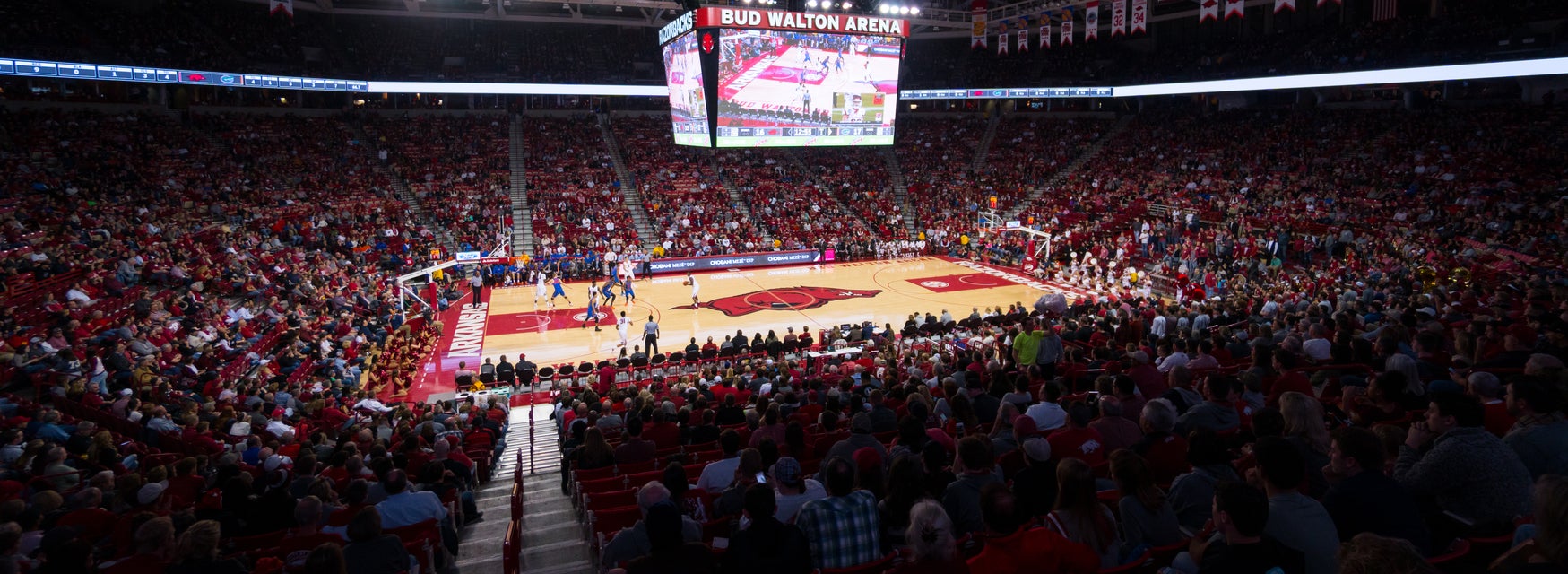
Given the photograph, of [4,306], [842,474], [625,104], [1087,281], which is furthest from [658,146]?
[842,474]

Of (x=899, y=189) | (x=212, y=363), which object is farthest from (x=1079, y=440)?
(x=899, y=189)

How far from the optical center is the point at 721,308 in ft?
90.8

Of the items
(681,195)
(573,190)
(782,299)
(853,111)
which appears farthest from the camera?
(681,195)

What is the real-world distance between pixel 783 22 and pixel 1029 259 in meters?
15.0

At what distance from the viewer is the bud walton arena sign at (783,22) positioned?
25.9 meters

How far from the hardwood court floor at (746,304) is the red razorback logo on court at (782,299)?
0.03m

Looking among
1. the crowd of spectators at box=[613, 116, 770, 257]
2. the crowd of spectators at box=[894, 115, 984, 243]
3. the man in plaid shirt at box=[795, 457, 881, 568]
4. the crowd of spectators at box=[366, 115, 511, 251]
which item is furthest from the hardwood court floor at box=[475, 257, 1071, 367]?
the man in plaid shirt at box=[795, 457, 881, 568]

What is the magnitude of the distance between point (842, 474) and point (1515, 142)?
36.0 m

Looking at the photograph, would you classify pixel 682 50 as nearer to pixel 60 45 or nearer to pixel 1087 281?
pixel 1087 281

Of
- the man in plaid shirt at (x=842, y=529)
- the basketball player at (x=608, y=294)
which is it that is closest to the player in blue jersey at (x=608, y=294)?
the basketball player at (x=608, y=294)

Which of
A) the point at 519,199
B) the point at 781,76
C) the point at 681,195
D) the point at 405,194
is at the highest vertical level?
the point at 781,76

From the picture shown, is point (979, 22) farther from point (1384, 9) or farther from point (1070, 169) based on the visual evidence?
point (1384, 9)

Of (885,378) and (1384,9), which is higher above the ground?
(1384,9)

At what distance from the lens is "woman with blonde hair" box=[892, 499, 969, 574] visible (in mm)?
3854
